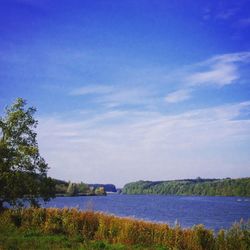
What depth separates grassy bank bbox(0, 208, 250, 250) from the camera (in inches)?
618

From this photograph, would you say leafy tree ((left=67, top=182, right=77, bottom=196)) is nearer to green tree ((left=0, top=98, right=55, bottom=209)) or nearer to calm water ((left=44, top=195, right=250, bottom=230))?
calm water ((left=44, top=195, right=250, bottom=230))

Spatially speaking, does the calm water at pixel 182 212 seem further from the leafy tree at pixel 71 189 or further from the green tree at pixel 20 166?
the leafy tree at pixel 71 189

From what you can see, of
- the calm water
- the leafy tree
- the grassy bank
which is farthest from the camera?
the leafy tree

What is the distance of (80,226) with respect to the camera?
63.0ft

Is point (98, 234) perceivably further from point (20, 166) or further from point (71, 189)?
point (71, 189)

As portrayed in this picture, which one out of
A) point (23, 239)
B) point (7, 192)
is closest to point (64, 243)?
point (23, 239)

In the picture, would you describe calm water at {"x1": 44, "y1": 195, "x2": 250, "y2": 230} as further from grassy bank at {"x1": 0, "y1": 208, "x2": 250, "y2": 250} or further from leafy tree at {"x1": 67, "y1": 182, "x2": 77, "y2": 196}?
leafy tree at {"x1": 67, "y1": 182, "x2": 77, "y2": 196}

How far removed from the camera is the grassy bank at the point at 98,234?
15695mm

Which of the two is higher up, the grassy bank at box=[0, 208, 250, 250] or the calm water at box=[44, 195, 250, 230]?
the grassy bank at box=[0, 208, 250, 250]

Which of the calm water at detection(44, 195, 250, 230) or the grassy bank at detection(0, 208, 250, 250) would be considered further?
the calm water at detection(44, 195, 250, 230)

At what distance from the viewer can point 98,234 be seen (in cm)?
1800

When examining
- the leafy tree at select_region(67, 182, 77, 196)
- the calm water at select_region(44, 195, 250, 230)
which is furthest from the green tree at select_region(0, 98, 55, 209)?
the leafy tree at select_region(67, 182, 77, 196)

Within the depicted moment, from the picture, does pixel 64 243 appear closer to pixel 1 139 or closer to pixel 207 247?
pixel 207 247

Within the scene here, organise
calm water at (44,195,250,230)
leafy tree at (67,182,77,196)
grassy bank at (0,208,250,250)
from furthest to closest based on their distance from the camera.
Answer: leafy tree at (67,182,77,196) → calm water at (44,195,250,230) → grassy bank at (0,208,250,250)
